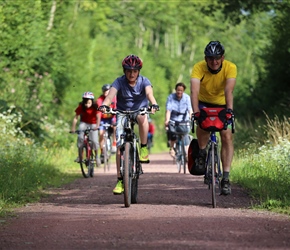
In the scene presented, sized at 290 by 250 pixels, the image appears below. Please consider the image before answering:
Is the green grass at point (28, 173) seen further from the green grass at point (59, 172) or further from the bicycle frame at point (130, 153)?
the bicycle frame at point (130, 153)

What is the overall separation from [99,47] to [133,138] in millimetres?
34384

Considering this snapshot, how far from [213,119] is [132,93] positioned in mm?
1360

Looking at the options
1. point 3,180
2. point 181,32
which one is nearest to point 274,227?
point 3,180

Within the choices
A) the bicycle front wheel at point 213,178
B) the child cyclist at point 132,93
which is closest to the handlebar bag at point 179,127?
the child cyclist at point 132,93

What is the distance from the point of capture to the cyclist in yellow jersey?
12.0m

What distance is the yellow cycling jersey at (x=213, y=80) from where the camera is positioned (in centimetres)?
1209

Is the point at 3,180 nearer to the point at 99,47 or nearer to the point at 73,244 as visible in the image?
the point at 73,244

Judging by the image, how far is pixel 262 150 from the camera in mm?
17172

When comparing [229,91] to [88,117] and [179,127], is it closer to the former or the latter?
[88,117]

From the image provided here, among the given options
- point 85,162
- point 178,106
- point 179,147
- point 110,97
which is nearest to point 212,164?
point 110,97

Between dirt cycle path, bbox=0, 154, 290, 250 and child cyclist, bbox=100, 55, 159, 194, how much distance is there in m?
0.85

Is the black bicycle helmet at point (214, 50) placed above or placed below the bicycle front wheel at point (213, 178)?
above

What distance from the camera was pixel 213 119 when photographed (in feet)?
39.0

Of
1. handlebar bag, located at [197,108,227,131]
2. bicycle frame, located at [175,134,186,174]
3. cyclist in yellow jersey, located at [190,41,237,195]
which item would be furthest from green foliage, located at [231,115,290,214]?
bicycle frame, located at [175,134,186,174]
